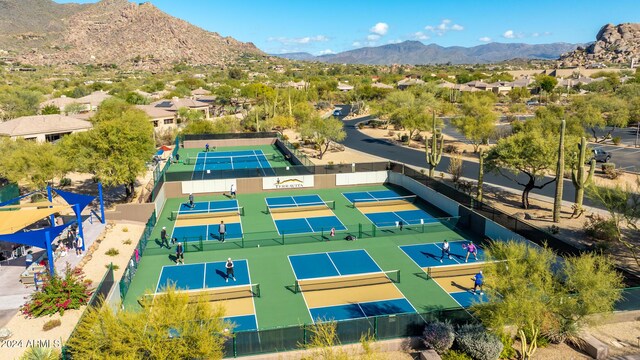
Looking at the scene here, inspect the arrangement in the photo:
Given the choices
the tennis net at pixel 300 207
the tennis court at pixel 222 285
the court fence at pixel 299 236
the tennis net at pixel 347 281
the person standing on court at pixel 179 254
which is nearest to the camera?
the tennis court at pixel 222 285

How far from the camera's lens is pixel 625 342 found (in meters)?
16.0

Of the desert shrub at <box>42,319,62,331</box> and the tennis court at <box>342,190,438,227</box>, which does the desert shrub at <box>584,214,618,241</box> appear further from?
the desert shrub at <box>42,319,62,331</box>

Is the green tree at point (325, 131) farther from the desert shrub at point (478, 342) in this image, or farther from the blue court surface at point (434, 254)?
the desert shrub at point (478, 342)

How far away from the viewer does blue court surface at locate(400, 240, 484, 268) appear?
23594 millimetres

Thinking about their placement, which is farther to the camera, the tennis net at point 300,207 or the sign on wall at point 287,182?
the sign on wall at point 287,182

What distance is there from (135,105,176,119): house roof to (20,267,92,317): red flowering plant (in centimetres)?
4811

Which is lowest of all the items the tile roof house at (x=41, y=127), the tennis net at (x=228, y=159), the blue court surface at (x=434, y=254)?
the blue court surface at (x=434, y=254)

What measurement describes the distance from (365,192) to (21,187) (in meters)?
28.8

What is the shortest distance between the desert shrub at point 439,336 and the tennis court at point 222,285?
6465 mm

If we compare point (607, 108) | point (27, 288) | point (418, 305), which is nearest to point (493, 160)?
point (418, 305)

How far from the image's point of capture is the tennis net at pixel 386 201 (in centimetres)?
3444

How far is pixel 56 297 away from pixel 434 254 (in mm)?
18343

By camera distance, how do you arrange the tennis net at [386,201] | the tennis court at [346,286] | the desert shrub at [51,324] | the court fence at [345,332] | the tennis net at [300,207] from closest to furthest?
the court fence at [345,332] < the desert shrub at [51,324] < the tennis court at [346,286] < the tennis net at [300,207] < the tennis net at [386,201]

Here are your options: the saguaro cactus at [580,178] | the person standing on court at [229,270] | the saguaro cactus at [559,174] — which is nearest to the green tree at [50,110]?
the person standing on court at [229,270]
